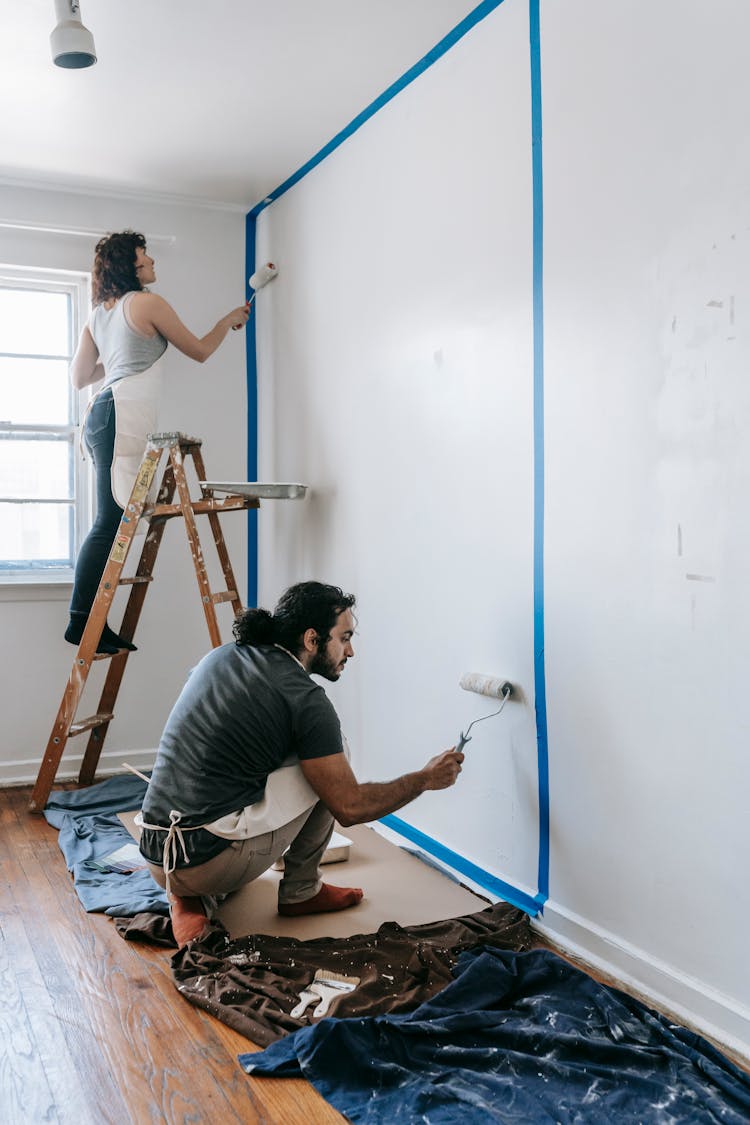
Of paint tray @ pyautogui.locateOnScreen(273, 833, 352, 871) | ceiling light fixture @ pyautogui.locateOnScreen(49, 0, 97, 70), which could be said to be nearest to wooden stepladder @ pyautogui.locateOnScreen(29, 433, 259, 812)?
paint tray @ pyautogui.locateOnScreen(273, 833, 352, 871)

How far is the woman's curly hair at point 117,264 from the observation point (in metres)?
3.99

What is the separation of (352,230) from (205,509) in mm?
1223

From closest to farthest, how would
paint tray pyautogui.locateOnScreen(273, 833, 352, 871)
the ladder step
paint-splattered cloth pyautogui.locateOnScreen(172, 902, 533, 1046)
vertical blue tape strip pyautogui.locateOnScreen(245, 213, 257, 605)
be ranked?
paint-splattered cloth pyautogui.locateOnScreen(172, 902, 533, 1046) → paint tray pyautogui.locateOnScreen(273, 833, 352, 871) → the ladder step → vertical blue tape strip pyautogui.locateOnScreen(245, 213, 257, 605)

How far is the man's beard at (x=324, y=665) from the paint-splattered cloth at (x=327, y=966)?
2.32ft

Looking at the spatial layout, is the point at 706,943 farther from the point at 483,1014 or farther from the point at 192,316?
the point at 192,316

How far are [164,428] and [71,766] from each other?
160cm

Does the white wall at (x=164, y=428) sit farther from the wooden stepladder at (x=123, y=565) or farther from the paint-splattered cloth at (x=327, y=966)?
the paint-splattered cloth at (x=327, y=966)

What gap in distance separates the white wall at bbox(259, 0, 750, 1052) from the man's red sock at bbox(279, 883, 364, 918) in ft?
1.41

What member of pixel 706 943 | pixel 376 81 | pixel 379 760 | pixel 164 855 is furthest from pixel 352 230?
pixel 706 943

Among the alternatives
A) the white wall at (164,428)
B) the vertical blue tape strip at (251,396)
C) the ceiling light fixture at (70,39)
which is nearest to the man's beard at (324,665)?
the ceiling light fixture at (70,39)

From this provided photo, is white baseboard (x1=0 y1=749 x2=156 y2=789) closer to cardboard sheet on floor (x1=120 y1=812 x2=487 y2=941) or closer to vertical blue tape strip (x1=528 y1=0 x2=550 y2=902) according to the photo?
cardboard sheet on floor (x1=120 y1=812 x2=487 y2=941)

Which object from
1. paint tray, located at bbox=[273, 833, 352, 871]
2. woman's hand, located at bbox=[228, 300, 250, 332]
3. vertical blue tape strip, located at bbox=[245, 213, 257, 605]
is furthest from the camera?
vertical blue tape strip, located at bbox=[245, 213, 257, 605]

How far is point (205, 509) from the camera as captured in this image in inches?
156

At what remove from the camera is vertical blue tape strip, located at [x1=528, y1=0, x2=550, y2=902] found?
8.93 ft
